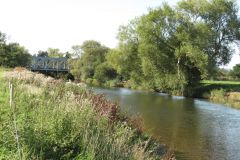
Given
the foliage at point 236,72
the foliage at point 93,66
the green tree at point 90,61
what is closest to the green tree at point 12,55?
the foliage at point 93,66

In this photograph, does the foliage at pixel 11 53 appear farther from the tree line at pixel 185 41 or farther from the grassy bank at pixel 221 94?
the grassy bank at pixel 221 94

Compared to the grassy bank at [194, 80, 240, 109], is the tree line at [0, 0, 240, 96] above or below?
above

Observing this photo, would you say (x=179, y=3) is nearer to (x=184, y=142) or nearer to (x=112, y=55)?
(x=112, y=55)

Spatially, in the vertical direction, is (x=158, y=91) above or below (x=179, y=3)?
below

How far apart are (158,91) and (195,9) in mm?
14622

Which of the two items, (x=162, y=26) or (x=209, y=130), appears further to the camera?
(x=162, y=26)

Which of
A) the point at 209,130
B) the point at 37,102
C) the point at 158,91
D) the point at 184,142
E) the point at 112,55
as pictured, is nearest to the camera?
the point at 37,102

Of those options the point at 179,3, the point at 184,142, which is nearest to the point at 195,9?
the point at 179,3

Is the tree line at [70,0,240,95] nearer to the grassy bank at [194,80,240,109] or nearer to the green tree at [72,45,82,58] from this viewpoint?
the grassy bank at [194,80,240,109]

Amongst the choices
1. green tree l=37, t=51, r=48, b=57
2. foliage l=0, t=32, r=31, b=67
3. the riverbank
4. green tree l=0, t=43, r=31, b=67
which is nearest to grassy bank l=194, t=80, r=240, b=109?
the riverbank

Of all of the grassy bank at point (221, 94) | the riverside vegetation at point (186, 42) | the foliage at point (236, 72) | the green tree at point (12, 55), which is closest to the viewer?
the grassy bank at point (221, 94)

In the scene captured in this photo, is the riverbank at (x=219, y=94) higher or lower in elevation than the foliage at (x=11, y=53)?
lower

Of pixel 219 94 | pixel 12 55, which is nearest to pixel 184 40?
pixel 219 94

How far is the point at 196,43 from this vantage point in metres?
54.5
